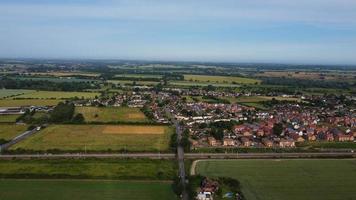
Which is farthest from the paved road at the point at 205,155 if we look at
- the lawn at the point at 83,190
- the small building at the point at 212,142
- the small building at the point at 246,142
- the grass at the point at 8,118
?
the grass at the point at 8,118

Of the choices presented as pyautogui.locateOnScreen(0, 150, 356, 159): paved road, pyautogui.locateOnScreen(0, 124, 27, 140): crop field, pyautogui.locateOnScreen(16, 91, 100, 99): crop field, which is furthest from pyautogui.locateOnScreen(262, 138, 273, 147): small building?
pyautogui.locateOnScreen(16, 91, 100, 99): crop field

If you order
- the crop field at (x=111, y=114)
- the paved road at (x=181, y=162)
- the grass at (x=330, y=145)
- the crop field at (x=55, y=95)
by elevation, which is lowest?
the crop field at (x=55, y=95)

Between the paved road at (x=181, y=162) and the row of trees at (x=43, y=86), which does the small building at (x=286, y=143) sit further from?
the row of trees at (x=43, y=86)

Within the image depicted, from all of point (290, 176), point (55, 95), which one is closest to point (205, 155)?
point (290, 176)

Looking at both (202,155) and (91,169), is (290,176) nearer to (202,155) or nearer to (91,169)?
(202,155)

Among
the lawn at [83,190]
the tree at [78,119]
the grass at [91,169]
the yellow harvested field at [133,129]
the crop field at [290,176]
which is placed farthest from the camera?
the tree at [78,119]

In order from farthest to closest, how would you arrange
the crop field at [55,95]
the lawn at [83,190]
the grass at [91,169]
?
the crop field at [55,95], the grass at [91,169], the lawn at [83,190]
